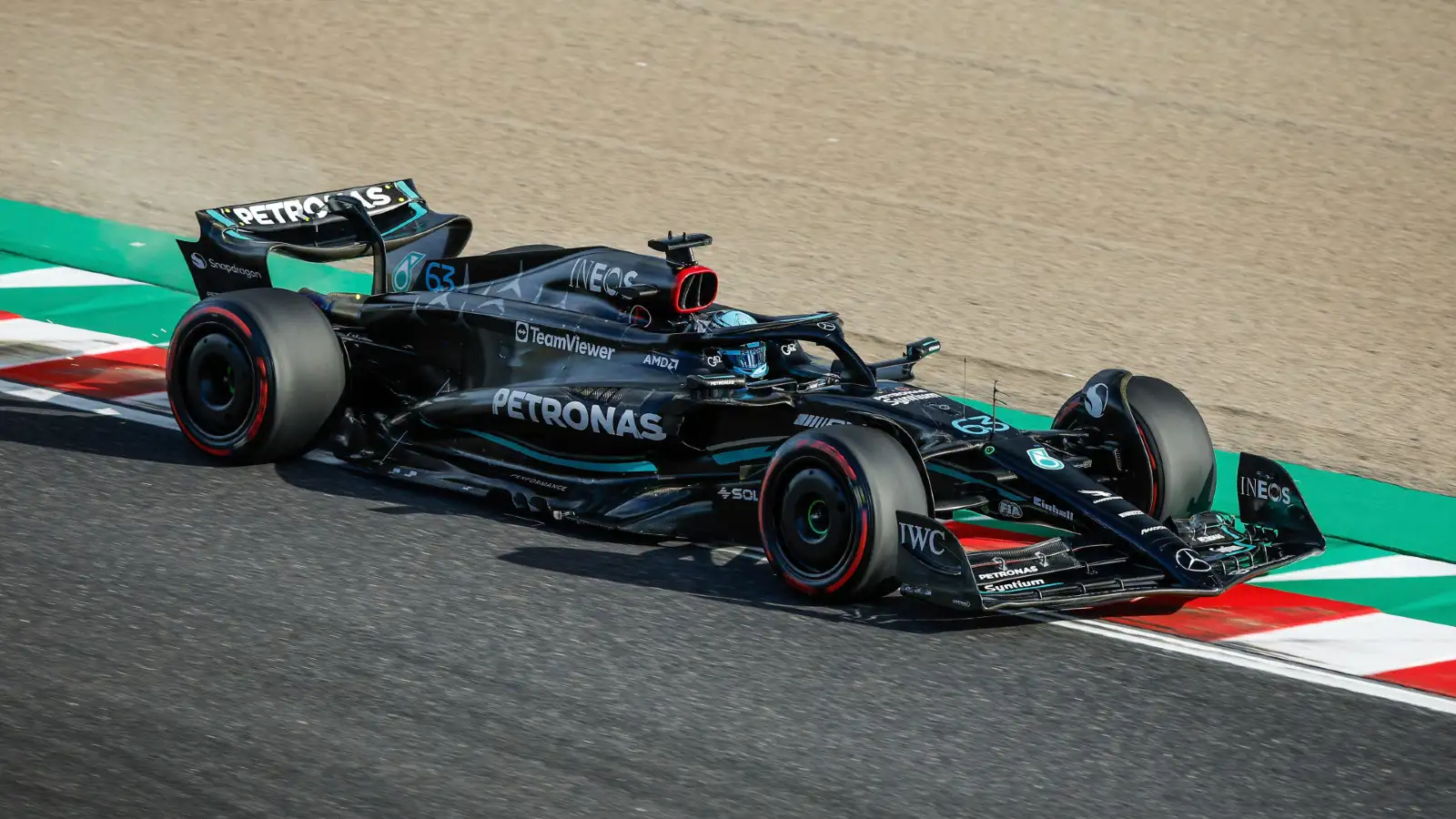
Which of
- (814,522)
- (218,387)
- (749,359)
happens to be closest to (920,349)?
(749,359)

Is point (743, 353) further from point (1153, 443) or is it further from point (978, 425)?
point (1153, 443)

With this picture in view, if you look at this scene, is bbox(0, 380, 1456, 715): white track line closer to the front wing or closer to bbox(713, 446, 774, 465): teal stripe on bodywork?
the front wing

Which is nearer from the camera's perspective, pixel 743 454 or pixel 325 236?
pixel 743 454

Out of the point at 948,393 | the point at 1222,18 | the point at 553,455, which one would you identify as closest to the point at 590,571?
the point at 553,455

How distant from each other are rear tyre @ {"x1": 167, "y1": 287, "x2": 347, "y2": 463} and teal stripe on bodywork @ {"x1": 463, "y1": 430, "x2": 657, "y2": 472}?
707mm

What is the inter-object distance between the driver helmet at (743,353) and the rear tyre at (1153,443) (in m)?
1.37

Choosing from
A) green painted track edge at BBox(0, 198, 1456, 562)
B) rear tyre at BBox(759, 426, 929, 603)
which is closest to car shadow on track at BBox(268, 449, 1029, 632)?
rear tyre at BBox(759, 426, 929, 603)

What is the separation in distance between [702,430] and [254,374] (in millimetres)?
1976

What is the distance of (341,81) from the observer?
1666cm

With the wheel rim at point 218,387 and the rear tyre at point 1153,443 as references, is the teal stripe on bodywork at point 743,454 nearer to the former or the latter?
the rear tyre at point 1153,443

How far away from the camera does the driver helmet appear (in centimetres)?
779

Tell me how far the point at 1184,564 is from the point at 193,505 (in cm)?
397

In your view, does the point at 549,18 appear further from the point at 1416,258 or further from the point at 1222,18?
the point at 1416,258

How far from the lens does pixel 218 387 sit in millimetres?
8227
